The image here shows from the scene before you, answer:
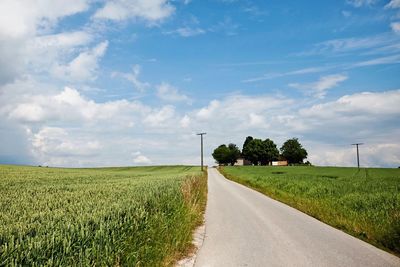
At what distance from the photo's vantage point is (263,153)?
16175 centimetres

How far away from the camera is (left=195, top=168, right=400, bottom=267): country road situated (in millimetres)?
8484

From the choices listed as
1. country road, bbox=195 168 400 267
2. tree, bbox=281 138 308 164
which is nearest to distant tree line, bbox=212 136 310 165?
tree, bbox=281 138 308 164

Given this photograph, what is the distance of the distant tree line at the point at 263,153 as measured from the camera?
16288 cm

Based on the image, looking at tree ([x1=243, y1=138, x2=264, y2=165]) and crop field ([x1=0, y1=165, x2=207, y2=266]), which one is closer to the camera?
crop field ([x1=0, y1=165, x2=207, y2=266])

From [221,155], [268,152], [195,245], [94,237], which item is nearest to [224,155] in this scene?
[221,155]

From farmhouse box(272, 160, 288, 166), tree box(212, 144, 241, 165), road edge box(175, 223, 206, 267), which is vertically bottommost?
road edge box(175, 223, 206, 267)

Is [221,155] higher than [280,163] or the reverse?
higher

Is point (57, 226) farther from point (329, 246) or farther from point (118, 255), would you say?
point (329, 246)

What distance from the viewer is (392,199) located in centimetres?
1681

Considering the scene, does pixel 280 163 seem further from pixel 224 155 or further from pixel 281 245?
pixel 281 245

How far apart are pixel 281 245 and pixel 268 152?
154838 mm

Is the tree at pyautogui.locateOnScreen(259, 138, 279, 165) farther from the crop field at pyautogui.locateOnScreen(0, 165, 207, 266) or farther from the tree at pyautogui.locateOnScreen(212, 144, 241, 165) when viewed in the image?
the crop field at pyautogui.locateOnScreen(0, 165, 207, 266)

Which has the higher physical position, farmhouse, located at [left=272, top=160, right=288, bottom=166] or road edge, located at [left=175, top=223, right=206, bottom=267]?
farmhouse, located at [left=272, top=160, right=288, bottom=166]

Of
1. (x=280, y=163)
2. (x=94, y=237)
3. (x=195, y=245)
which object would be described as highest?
(x=280, y=163)
